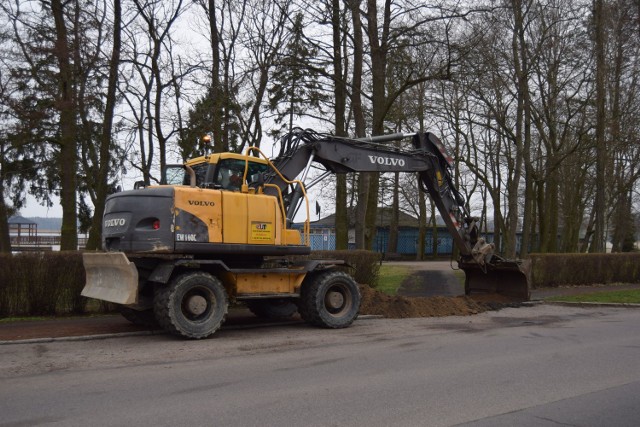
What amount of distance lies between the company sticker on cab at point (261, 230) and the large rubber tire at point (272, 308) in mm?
2244

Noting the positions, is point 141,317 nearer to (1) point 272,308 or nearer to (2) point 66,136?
(1) point 272,308

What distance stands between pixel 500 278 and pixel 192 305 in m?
9.93

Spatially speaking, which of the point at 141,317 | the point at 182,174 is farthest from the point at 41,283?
the point at 182,174

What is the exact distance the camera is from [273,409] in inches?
252

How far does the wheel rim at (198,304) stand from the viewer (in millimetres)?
10766

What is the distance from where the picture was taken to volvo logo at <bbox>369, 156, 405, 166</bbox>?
14.2m

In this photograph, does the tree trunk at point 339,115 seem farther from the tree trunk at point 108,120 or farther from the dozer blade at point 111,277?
the dozer blade at point 111,277

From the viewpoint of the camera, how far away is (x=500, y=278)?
17.3 metres

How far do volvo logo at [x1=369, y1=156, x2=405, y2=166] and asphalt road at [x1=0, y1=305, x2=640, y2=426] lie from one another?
412 cm

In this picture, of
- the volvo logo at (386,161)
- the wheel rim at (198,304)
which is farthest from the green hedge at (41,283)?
the volvo logo at (386,161)

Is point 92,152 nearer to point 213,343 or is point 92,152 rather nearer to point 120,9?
point 120,9

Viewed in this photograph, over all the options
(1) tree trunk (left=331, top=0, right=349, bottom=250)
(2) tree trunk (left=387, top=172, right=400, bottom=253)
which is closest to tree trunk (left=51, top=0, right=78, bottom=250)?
(1) tree trunk (left=331, top=0, right=349, bottom=250)

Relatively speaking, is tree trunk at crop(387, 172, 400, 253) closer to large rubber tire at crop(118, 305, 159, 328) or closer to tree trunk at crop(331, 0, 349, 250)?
tree trunk at crop(331, 0, 349, 250)

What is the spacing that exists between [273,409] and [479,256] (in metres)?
11.0
